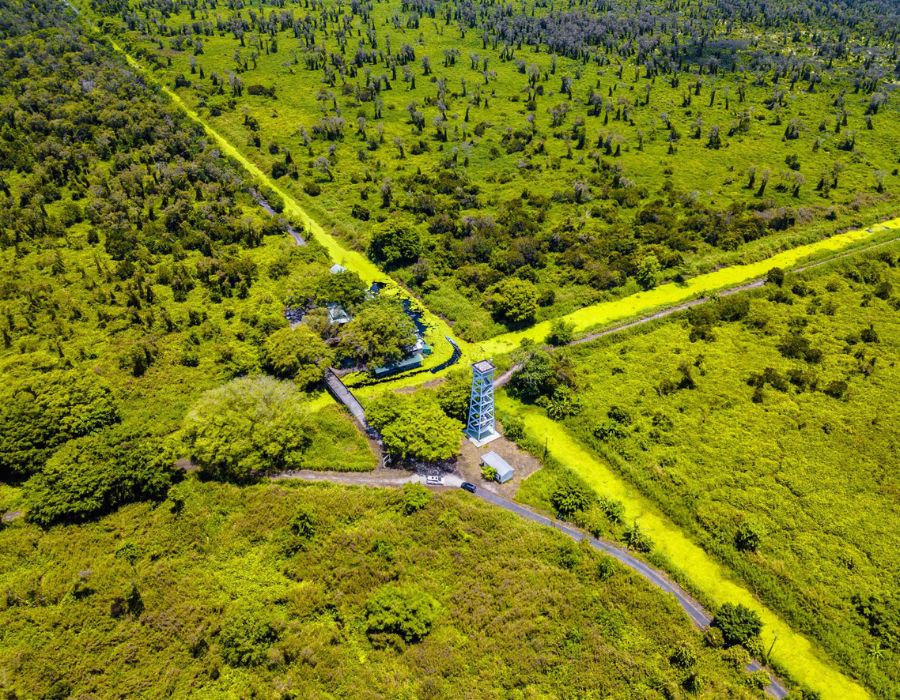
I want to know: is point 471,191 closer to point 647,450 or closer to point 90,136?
point 647,450

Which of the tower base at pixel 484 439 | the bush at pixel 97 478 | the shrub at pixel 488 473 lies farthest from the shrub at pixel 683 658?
the bush at pixel 97 478

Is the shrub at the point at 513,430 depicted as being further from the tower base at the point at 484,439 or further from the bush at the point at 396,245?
the bush at the point at 396,245

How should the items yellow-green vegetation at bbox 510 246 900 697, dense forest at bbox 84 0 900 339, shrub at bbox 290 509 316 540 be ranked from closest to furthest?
yellow-green vegetation at bbox 510 246 900 697, shrub at bbox 290 509 316 540, dense forest at bbox 84 0 900 339

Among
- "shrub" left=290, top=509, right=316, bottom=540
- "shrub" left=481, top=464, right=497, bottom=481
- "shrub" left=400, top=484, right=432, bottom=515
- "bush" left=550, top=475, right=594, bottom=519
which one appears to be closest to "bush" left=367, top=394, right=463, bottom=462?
"shrub" left=481, top=464, right=497, bottom=481

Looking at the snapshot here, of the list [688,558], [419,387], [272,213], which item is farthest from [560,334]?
[272,213]

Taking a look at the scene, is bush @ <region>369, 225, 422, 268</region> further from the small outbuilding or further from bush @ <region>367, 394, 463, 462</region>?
→ bush @ <region>367, 394, 463, 462</region>
